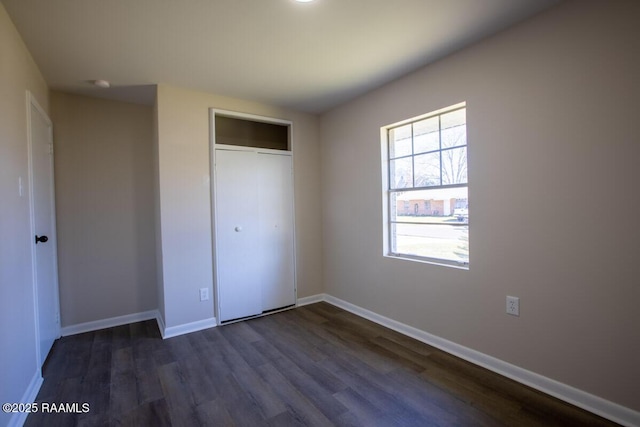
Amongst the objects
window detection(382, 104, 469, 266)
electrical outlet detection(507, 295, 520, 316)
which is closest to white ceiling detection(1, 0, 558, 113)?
window detection(382, 104, 469, 266)

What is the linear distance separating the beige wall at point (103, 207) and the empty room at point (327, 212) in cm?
2

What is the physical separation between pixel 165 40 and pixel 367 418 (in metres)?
2.82

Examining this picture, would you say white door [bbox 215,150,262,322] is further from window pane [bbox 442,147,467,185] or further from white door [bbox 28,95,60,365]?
window pane [bbox 442,147,467,185]

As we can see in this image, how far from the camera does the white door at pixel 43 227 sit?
2.30 metres

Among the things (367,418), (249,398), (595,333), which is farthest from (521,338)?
(249,398)

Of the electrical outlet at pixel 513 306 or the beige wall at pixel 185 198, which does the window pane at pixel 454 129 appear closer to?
the electrical outlet at pixel 513 306

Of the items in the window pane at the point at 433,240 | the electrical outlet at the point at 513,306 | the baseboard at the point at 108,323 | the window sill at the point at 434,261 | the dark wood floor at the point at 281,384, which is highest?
the window pane at the point at 433,240

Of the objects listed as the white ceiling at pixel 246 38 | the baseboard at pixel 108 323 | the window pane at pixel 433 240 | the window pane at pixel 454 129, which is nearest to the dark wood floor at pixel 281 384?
the baseboard at pixel 108 323

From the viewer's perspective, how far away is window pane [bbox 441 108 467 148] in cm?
246

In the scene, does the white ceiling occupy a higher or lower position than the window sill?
higher

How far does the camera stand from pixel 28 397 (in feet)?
6.32

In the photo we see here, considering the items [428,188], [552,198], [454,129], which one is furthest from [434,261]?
[454,129]

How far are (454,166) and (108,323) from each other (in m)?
3.83

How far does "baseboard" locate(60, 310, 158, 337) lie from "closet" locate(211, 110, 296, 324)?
0.95 meters
